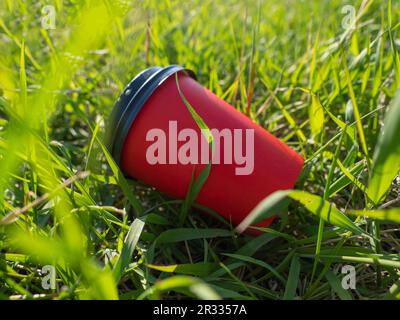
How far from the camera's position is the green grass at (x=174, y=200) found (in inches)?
37.5

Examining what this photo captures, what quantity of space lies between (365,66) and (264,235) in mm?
656

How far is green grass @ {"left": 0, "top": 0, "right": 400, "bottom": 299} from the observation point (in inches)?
37.5

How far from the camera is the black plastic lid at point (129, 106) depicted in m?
1.24

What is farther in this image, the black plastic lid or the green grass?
the black plastic lid

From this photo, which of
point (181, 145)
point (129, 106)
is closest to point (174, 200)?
point (181, 145)

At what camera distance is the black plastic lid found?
124cm

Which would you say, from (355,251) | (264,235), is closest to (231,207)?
(264,235)

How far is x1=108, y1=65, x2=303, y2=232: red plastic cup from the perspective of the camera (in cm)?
123

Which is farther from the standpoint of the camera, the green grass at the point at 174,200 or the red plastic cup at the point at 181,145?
the red plastic cup at the point at 181,145

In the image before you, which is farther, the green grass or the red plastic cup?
the red plastic cup

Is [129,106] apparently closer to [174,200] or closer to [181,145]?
[181,145]

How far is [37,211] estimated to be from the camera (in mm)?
1195

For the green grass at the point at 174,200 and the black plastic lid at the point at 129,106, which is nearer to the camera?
the green grass at the point at 174,200

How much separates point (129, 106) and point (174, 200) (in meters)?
0.28
